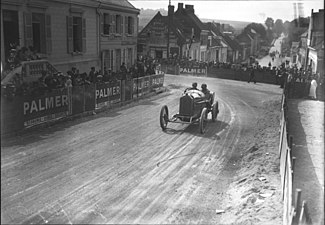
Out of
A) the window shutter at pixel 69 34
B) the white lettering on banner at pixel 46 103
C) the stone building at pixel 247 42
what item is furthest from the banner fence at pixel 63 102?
the stone building at pixel 247 42

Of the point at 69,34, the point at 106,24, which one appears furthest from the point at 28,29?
the point at 106,24

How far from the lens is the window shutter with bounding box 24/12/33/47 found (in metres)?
14.8

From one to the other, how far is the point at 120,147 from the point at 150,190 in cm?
311

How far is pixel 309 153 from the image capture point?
408 inches

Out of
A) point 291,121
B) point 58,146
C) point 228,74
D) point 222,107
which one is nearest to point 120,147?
point 58,146

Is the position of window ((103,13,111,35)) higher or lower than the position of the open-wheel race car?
higher

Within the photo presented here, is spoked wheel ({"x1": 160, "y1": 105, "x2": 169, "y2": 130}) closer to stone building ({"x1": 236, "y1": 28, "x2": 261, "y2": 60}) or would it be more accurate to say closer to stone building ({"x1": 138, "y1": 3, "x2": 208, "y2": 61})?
stone building ({"x1": 138, "y1": 3, "x2": 208, "y2": 61})

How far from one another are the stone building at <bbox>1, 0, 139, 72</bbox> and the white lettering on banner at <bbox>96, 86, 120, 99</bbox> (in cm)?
304

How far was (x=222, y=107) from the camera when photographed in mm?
18516

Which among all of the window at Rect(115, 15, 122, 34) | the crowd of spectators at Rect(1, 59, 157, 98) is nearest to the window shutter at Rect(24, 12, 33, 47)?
the crowd of spectators at Rect(1, 59, 157, 98)

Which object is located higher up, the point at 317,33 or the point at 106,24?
the point at 106,24

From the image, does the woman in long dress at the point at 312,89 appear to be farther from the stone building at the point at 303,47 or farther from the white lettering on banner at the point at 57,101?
the white lettering on banner at the point at 57,101

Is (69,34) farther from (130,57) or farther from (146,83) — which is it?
(130,57)

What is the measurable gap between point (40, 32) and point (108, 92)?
12.7 ft
